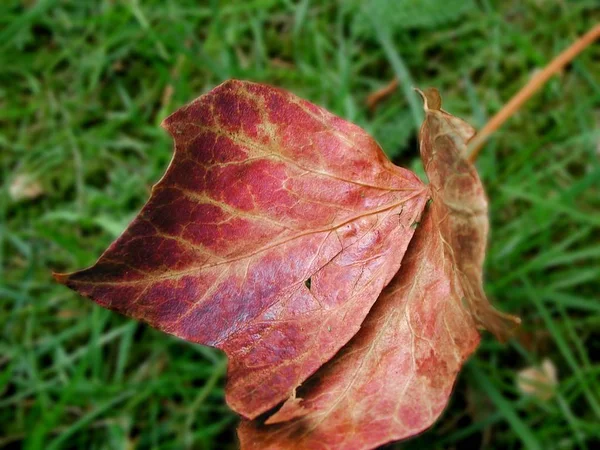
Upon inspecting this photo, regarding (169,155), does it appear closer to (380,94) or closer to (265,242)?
(380,94)

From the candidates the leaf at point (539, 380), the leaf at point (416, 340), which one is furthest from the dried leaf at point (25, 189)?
the leaf at point (539, 380)

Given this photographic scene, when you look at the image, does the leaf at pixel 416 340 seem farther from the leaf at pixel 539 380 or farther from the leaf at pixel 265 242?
the leaf at pixel 539 380

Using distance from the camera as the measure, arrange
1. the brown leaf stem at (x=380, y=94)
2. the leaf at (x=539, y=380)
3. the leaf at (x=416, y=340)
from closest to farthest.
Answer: the leaf at (x=416, y=340), the leaf at (x=539, y=380), the brown leaf stem at (x=380, y=94)

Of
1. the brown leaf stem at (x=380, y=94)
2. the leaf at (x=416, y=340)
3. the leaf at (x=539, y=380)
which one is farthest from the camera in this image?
the brown leaf stem at (x=380, y=94)

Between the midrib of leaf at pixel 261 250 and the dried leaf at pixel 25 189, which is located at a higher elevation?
the midrib of leaf at pixel 261 250

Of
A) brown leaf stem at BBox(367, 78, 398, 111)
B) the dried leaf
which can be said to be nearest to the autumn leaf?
brown leaf stem at BBox(367, 78, 398, 111)

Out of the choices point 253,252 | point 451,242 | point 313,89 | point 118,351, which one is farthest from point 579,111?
point 118,351
